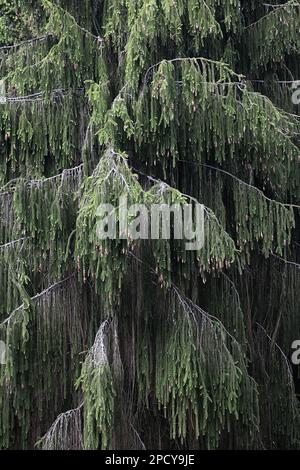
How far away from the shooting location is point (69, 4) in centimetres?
500

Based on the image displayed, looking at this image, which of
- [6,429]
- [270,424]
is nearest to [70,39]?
[6,429]

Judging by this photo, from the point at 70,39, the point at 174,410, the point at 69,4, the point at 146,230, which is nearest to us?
the point at 146,230

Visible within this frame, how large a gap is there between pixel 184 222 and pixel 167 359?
3.03ft

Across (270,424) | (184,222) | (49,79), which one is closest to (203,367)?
(184,222)

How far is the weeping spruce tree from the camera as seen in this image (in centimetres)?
405

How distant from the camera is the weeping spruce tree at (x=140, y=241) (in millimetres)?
4047

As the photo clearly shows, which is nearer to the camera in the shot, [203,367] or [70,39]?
[203,367]

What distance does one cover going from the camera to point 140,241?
3941 mm

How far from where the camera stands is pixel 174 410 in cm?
413

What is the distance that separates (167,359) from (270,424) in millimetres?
1447

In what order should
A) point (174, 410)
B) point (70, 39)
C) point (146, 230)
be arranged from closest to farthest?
point (146, 230)
point (174, 410)
point (70, 39)

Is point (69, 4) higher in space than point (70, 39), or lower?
higher
